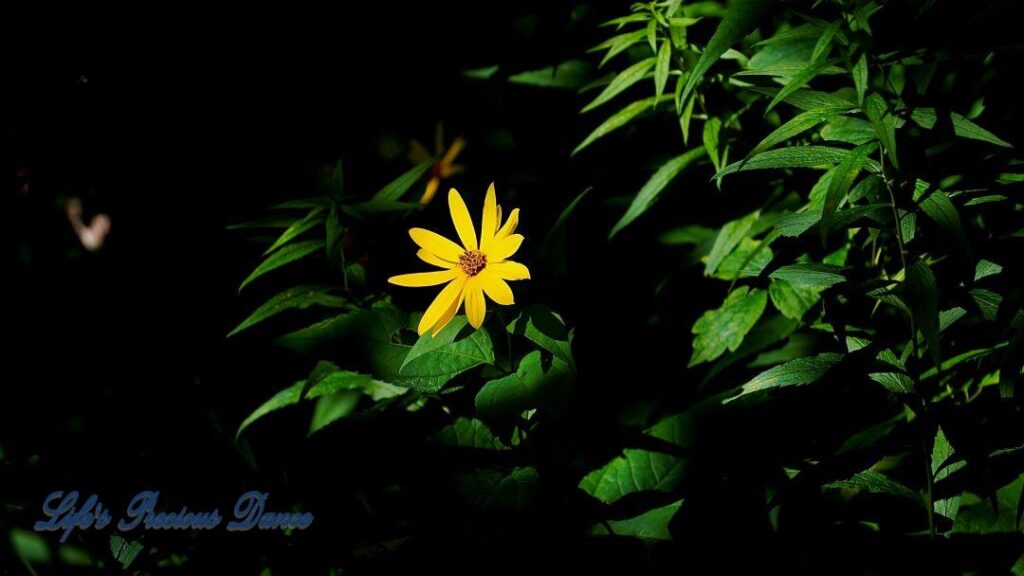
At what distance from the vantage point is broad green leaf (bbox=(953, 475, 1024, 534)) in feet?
3.19

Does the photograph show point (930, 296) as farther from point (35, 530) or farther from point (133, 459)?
point (133, 459)

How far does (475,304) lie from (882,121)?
53 cm

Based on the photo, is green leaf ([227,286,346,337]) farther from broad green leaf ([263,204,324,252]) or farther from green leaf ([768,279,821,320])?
green leaf ([768,279,821,320])

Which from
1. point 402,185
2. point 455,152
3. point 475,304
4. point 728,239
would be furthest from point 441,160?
point 475,304

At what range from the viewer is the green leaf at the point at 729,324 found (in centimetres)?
122

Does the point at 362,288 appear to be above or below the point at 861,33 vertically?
below

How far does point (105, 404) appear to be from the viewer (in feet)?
5.48

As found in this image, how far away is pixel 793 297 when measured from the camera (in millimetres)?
1229

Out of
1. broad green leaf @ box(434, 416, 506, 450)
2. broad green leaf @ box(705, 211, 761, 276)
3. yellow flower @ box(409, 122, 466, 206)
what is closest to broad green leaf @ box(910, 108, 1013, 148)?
broad green leaf @ box(705, 211, 761, 276)

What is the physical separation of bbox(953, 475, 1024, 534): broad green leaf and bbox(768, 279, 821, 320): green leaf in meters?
0.39

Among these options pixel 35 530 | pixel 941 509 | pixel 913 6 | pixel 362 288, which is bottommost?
pixel 941 509

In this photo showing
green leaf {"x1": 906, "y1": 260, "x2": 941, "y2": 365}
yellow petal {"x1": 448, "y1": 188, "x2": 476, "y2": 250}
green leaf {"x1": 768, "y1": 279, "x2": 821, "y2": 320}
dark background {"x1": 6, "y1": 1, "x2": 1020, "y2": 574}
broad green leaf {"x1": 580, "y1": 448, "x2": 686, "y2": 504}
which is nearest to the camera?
green leaf {"x1": 906, "y1": 260, "x2": 941, "y2": 365}

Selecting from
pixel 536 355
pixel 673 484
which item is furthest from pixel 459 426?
pixel 673 484

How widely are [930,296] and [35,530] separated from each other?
136cm
